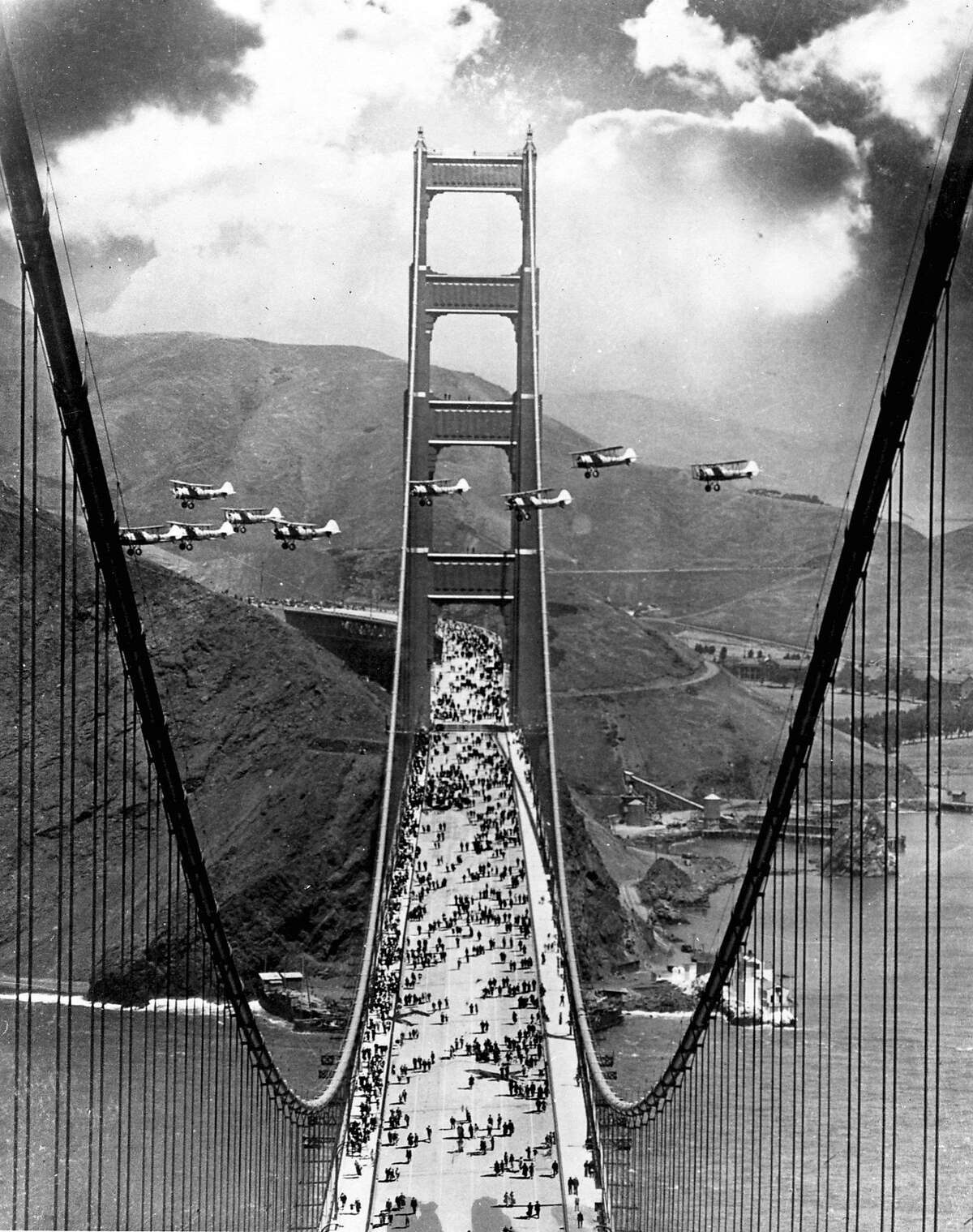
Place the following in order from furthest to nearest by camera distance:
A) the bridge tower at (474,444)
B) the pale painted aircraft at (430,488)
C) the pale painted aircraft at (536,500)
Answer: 1. the bridge tower at (474,444)
2. the pale painted aircraft at (430,488)
3. the pale painted aircraft at (536,500)

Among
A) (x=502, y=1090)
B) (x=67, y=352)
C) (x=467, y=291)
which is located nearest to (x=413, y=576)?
(x=467, y=291)

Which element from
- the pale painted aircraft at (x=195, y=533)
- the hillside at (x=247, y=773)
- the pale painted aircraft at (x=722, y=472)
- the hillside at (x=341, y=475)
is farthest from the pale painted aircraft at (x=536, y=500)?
the hillside at (x=341, y=475)

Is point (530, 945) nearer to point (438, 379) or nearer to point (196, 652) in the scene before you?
point (196, 652)

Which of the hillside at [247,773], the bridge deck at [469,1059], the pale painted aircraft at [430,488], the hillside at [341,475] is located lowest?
the bridge deck at [469,1059]

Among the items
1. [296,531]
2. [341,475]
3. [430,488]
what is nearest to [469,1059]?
[296,531]

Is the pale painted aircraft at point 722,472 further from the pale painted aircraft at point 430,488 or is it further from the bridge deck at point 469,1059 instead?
the pale painted aircraft at point 430,488

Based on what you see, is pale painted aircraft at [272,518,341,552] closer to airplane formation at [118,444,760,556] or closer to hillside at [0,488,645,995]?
airplane formation at [118,444,760,556]
